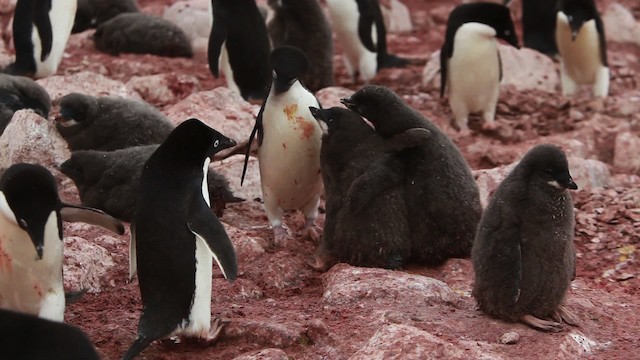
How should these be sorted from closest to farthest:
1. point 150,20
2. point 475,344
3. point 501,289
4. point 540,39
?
1. point 475,344
2. point 501,289
3. point 150,20
4. point 540,39

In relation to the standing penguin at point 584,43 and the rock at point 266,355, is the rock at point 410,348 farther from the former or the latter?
the standing penguin at point 584,43

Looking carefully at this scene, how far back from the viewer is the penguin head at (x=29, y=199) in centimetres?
508

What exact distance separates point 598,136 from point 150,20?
4.59 meters

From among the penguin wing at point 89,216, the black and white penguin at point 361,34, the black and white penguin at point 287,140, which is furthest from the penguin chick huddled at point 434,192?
the black and white penguin at point 361,34

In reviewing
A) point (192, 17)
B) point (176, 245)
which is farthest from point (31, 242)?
point (192, 17)

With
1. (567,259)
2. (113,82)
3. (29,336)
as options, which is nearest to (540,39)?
(113,82)

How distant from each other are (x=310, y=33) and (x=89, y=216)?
5.19 metres

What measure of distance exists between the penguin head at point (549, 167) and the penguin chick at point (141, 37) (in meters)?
6.79

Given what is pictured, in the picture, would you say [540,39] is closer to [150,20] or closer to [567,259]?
[150,20]

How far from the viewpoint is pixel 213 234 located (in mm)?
5094

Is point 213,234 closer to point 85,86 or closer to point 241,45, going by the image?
point 85,86

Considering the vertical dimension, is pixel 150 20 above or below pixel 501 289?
below

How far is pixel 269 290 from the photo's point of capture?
6.13 meters

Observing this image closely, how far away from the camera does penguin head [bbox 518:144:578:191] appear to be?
213 inches
